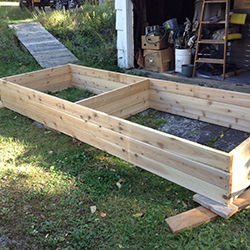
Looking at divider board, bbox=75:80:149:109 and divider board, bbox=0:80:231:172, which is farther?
divider board, bbox=75:80:149:109

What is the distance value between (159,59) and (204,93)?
2.53 m

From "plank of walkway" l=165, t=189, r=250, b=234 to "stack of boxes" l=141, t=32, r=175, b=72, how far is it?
13.6 feet

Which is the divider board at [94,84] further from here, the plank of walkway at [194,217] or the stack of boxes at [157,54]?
the plank of walkway at [194,217]

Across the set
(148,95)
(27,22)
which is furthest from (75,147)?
(27,22)

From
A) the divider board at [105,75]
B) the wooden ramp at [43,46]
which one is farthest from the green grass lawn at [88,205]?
the wooden ramp at [43,46]

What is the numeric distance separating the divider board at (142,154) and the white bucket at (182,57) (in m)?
3.18

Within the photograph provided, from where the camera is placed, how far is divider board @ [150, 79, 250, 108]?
131 inches

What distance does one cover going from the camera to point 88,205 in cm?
244

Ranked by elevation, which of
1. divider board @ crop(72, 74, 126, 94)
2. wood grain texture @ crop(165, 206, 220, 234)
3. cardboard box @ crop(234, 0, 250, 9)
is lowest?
wood grain texture @ crop(165, 206, 220, 234)

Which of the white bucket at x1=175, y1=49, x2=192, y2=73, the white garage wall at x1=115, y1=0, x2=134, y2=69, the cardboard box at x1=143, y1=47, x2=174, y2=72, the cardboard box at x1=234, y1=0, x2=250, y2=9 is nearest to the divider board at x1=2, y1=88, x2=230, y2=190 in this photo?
the white garage wall at x1=115, y1=0, x2=134, y2=69

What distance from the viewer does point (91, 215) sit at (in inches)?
91.7

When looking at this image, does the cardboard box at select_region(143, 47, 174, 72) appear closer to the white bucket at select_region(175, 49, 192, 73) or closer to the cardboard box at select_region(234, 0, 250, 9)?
the white bucket at select_region(175, 49, 192, 73)

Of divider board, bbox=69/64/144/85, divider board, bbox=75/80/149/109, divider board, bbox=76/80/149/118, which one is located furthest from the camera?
divider board, bbox=69/64/144/85

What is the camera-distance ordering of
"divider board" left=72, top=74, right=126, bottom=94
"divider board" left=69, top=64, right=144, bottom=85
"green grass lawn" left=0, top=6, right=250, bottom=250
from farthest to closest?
"divider board" left=72, top=74, right=126, bottom=94 < "divider board" left=69, top=64, right=144, bottom=85 < "green grass lawn" left=0, top=6, right=250, bottom=250
